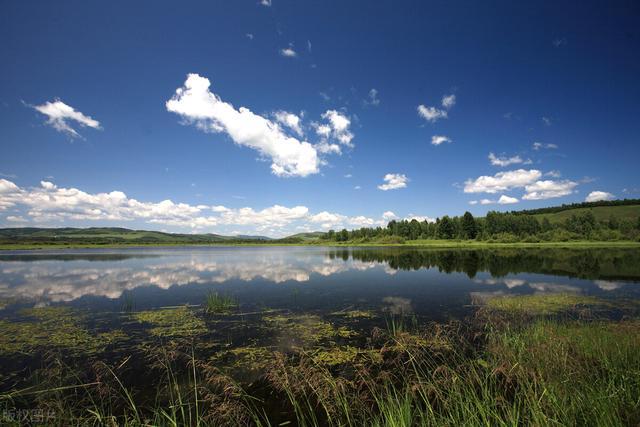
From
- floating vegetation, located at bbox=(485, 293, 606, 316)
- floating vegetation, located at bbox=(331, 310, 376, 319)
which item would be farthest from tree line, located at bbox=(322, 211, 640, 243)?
floating vegetation, located at bbox=(331, 310, 376, 319)

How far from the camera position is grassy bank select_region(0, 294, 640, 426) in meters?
5.69

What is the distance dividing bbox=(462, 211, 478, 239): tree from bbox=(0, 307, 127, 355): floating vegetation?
155668 mm

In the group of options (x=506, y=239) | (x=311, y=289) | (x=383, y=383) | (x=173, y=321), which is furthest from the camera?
(x=506, y=239)

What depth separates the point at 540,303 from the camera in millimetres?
20734

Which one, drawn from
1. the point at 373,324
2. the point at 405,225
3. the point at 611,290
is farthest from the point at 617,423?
the point at 405,225

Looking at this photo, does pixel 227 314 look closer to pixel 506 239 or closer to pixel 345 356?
pixel 345 356

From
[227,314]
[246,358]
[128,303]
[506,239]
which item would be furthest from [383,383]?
[506,239]

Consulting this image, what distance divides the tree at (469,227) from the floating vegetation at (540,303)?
435ft

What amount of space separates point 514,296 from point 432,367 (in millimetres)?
19130

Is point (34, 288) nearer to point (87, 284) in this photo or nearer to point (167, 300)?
point (87, 284)

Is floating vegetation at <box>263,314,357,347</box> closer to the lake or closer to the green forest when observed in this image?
the lake

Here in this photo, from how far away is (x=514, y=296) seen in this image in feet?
78.2

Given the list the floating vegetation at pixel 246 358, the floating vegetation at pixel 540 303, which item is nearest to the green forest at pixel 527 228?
the floating vegetation at pixel 540 303

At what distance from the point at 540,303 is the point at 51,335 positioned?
99.6 ft
